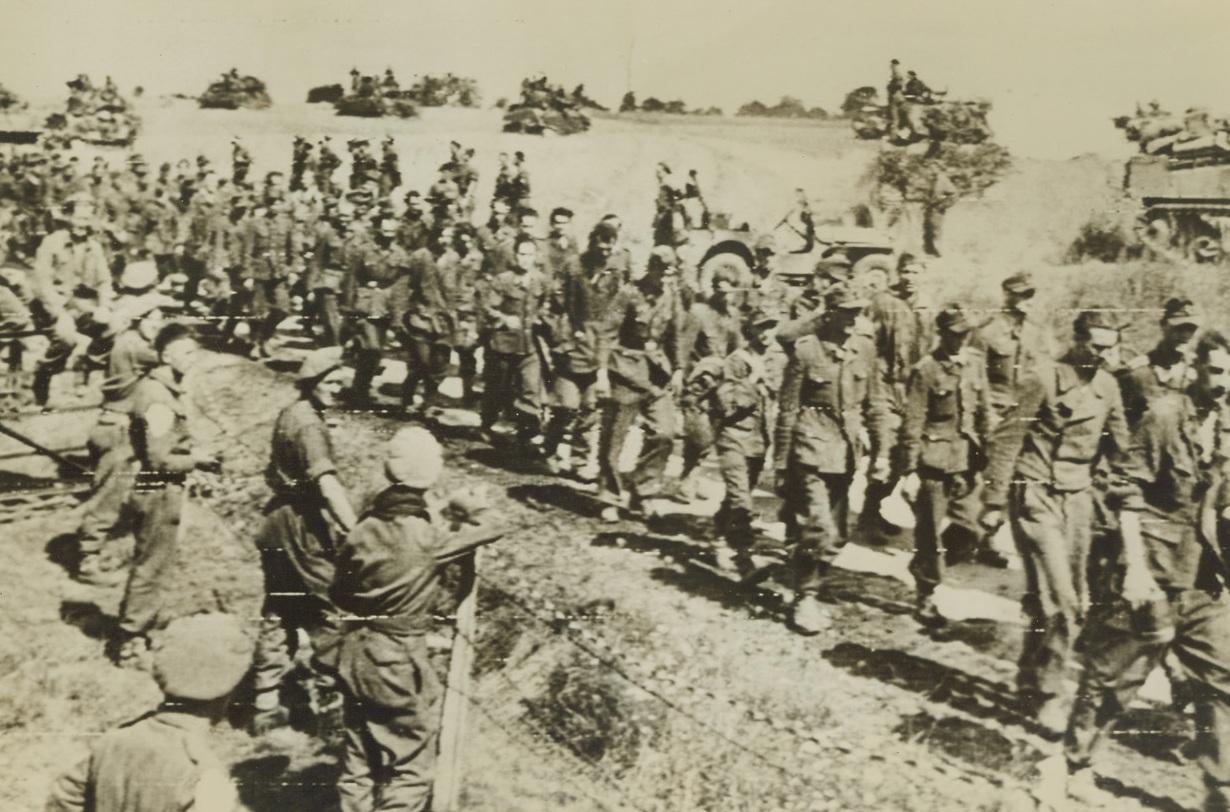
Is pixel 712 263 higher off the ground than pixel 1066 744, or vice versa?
pixel 712 263

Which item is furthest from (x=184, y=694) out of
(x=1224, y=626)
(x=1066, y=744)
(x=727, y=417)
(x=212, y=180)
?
(x=1224, y=626)

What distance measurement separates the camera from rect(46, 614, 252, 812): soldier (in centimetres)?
229

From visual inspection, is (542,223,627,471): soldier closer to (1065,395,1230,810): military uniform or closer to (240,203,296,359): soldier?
(240,203,296,359): soldier

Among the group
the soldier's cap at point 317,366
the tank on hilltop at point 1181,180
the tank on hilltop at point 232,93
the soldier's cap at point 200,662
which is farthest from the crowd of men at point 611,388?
the soldier's cap at point 200,662

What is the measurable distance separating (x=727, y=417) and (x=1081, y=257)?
1.63m

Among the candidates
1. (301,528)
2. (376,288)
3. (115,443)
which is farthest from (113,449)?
(376,288)

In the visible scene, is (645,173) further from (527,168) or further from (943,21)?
(943,21)

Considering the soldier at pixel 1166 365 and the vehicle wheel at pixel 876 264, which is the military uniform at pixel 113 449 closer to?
the vehicle wheel at pixel 876 264

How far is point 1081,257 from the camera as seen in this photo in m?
3.79

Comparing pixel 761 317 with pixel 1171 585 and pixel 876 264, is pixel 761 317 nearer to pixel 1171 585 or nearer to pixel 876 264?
pixel 876 264

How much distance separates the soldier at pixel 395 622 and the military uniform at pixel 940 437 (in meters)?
1.91

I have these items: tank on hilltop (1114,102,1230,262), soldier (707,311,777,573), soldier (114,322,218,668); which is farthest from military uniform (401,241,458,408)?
tank on hilltop (1114,102,1230,262)

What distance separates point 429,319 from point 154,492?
1232 millimetres

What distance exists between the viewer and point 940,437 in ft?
12.3
